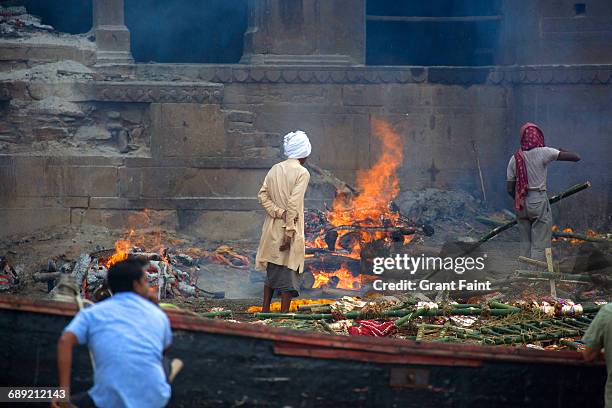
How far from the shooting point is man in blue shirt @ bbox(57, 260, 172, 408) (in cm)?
534

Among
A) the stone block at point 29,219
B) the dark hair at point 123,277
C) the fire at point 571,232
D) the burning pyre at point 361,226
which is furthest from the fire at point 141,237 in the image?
the dark hair at point 123,277

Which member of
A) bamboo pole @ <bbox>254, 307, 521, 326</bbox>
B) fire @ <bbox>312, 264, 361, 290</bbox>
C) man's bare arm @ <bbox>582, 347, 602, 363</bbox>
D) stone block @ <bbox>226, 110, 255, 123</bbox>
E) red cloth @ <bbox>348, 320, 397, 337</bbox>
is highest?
stone block @ <bbox>226, 110, 255, 123</bbox>

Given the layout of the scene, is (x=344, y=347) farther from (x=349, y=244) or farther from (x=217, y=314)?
(x=349, y=244)

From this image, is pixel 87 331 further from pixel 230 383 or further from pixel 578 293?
pixel 578 293

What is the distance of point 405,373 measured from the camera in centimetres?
668

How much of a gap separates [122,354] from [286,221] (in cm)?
441

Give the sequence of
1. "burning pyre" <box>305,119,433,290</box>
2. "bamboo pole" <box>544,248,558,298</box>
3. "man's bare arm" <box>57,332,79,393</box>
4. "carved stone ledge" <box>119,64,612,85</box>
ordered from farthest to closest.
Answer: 1. "carved stone ledge" <box>119,64,612,85</box>
2. "burning pyre" <box>305,119,433,290</box>
3. "bamboo pole" <box>544,248,558,298</box>
4. "man's bare arm" <box>57,332,79,393</box>

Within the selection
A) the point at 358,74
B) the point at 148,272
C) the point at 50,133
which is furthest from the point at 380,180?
the point at 50,133

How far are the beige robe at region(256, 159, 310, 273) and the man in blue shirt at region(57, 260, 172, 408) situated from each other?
13.6 feet

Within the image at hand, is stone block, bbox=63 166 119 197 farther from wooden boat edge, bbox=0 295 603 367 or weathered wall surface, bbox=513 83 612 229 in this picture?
wooden boat edge, bbox=0 295 603 367

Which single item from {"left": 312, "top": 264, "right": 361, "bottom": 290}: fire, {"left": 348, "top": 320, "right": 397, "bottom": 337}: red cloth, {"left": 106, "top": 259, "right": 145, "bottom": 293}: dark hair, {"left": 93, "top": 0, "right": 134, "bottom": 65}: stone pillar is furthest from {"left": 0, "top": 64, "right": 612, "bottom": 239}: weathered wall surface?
{"left": 106, "top": 259, "right": 145, "bottom": 293}: dark hair

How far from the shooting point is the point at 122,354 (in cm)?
534

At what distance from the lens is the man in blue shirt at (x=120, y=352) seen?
5.34 metres

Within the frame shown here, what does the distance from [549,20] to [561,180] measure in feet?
8.03
